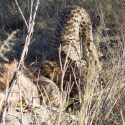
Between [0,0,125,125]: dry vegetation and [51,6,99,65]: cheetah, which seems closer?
[0,0,125,125]: dry vegetation

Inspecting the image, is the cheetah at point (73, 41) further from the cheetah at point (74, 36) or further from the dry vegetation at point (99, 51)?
the dry vegetation at point (99, 51)

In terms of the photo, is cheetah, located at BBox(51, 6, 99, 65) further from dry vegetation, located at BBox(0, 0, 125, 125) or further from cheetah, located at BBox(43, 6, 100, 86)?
dry vegetation, located at BBox(0, 0, 125, 125)

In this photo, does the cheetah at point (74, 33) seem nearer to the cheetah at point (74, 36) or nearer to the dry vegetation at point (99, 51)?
the cheetah at point (74, 36)

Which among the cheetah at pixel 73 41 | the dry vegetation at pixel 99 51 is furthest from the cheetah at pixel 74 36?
the dry vegetation at pixel 99 51

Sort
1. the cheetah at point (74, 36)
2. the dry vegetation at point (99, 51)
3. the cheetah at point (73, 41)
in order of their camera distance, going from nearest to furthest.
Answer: the dry vegetation at point (99, 51) < the cheetah at point (73, 41) < the cheetah at point (74, 36)

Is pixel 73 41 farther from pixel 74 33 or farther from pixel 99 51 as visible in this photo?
pixel 99 51

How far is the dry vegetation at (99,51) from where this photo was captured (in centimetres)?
289

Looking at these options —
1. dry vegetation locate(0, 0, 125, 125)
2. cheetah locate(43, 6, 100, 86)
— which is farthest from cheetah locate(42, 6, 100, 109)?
dry vegetation locate(0, 0, 125, 125)

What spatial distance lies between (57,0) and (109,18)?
1.12 metres

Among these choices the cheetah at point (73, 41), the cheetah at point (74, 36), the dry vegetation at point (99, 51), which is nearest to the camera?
the dry vegetation at point (99, 51)

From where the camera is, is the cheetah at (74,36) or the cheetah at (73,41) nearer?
the cheetah at (73,41)

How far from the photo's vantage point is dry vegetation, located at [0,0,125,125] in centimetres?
289

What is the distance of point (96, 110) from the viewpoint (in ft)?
10.1

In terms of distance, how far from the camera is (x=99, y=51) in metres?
5.11
